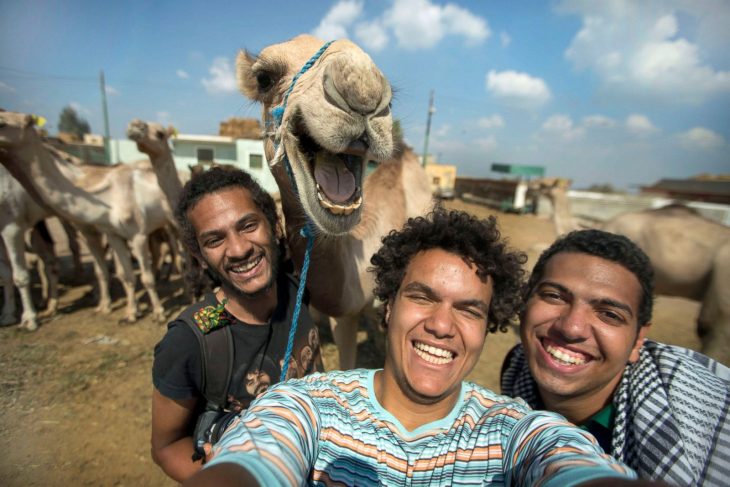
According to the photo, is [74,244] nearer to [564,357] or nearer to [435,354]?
[435,354]

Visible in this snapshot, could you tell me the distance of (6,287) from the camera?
5000 millimetres

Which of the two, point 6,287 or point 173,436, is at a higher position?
point 173,436

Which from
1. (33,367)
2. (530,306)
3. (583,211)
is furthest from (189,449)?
(583,211)

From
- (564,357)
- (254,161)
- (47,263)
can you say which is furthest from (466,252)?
(254,161)

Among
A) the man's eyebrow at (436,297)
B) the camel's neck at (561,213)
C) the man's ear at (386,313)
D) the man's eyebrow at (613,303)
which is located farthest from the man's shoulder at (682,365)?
the camel's neck at (561,213)

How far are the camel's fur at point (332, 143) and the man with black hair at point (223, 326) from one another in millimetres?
307

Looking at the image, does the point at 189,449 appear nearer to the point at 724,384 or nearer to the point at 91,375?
the point at 724,384

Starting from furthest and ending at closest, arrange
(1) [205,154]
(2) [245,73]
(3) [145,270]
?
1. (1) [205,154]
2. (3) [145,270]
3. (2) [245,73]

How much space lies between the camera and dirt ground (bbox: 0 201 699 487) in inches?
114

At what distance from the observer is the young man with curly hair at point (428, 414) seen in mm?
921

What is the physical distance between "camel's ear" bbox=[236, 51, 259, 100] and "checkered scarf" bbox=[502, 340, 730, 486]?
9.03ft

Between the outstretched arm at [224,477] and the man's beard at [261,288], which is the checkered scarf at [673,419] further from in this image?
the man's beard at [261,288]

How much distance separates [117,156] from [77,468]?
2693 centimetres

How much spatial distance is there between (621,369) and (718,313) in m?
3.98
